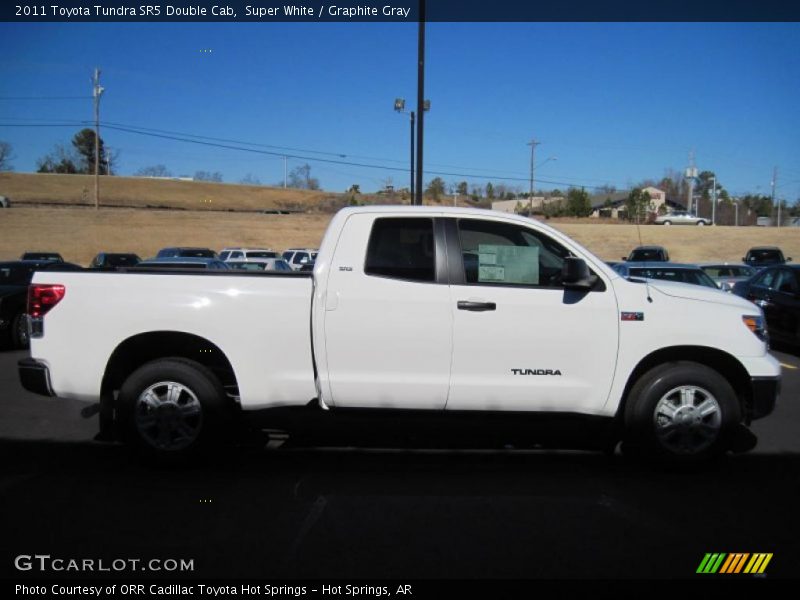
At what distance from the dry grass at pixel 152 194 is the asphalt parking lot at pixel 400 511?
71.7m

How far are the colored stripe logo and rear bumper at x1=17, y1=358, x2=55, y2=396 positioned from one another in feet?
15.0

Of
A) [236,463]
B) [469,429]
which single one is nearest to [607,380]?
[469,429]

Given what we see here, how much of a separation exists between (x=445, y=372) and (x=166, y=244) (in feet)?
147

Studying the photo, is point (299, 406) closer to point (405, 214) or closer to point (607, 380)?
point (405, 214)

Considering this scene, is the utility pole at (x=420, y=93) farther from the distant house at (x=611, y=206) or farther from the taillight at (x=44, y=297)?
the distant house at (x=611, y=206)

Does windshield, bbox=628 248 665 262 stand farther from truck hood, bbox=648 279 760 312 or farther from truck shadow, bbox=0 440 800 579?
truck hood, bbox=648 279 760 312

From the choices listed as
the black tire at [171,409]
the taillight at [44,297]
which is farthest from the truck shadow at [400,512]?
the taillight at [44,297]

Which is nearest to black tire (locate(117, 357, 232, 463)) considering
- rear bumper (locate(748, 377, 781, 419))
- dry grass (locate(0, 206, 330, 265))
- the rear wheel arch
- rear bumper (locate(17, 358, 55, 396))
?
the rear wheel arch

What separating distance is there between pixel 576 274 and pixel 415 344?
4.13 ft

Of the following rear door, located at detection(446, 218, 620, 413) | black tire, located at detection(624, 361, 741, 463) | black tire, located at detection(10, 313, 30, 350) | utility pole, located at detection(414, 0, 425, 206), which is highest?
utility pole, located at detection(414, 0, 425, 206)

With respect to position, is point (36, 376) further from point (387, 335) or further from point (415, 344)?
point (415, 344)

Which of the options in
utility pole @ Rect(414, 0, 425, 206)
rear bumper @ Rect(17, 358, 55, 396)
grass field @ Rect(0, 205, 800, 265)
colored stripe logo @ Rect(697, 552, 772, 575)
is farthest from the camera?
grass field @ Rect(0, 205, 800, 265)

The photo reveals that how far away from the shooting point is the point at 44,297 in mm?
5020

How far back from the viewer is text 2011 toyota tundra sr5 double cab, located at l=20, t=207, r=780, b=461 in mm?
4910
